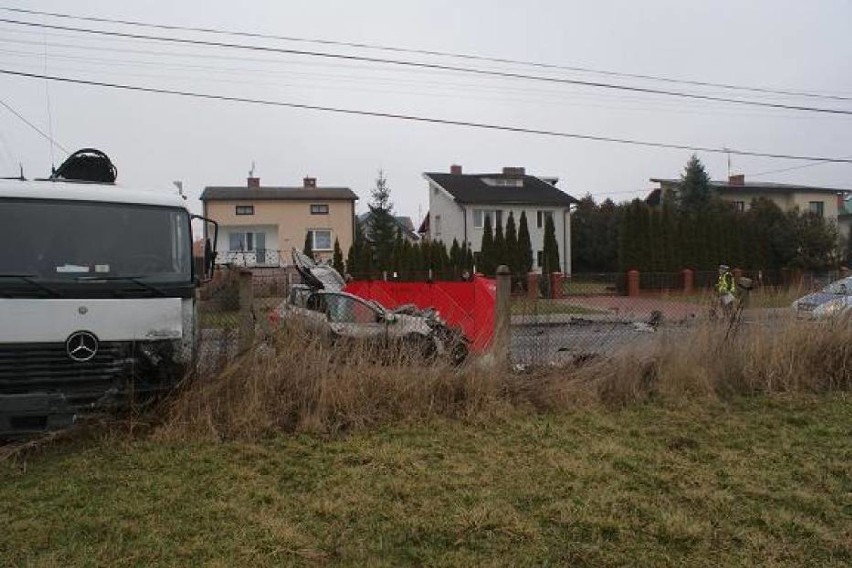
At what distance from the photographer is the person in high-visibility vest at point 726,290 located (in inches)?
330

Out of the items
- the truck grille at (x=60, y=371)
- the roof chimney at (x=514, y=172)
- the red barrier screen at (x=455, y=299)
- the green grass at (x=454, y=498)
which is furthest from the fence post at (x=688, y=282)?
the roof chimney at (x=514, y=172)

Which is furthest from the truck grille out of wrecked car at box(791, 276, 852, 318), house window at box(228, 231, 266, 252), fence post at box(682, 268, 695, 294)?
house window at box(228, 231, 266, 252)

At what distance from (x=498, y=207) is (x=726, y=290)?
36.6 m

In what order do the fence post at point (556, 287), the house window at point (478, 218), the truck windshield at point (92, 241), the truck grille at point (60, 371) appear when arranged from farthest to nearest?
1. the house window at point (478, 218)
2. the fence post at point (556, 287)
3. the truck windshield at point (92, 241)
4. the truck grille at point (60, 371)

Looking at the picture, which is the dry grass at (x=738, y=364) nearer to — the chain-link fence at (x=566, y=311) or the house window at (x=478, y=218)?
the chain-link fence at (x=566, y=311)

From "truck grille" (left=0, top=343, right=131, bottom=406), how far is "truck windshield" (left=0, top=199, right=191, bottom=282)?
0.57 metres

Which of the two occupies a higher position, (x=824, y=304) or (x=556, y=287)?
(x=556, y=287)

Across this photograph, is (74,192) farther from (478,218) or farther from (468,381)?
(478,218)

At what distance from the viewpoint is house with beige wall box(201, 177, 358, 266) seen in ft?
151

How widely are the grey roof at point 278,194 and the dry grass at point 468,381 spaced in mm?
40254

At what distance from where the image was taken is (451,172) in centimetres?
5347

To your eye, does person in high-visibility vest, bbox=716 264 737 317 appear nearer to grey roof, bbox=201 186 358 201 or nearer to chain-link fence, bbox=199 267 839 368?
chain-link fence, bbox=199 267 839 368

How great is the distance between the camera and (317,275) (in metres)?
13.2

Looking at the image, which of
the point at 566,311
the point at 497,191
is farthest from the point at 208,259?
the point at 497,191
